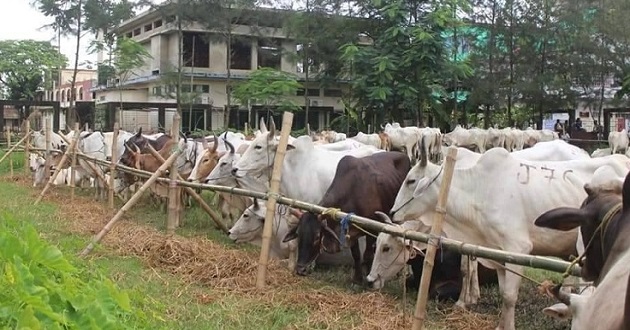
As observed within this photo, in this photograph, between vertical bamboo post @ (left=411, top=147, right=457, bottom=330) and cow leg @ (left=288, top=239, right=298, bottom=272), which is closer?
vertical bamboo post @ (left=411, top=147, right=457, bottom=330)

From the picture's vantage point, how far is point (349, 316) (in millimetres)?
5801

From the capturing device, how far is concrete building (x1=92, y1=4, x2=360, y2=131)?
31.8 metres

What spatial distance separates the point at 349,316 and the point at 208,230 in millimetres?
4790

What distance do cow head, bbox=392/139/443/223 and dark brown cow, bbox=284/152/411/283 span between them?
29.4 inches

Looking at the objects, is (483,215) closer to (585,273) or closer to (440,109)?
(585,273)

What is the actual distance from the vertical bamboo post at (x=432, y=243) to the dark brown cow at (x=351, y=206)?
2.08m

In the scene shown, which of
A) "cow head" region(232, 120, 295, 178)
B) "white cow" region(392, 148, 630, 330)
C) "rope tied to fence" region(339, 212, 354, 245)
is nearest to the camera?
"white cow" region(392, 148, 630, 330)

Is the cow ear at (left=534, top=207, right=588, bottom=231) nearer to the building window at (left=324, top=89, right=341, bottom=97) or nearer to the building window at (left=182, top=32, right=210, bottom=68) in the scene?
the building window at (left=324, top=89, right=341, bottom=97)

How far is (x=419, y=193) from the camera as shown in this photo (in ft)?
20.7

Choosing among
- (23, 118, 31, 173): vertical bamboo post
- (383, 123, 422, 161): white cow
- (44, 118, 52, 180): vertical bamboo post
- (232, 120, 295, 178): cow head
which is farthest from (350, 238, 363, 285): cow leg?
(383, 123, 422, 161): white cow

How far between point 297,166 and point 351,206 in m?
1.31

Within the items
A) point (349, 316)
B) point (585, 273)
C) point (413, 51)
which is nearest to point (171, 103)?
point (413, 51)

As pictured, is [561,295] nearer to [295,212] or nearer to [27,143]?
[295,212]

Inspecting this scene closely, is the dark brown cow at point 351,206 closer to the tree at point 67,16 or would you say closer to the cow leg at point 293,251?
the cow leg at point 293,251
